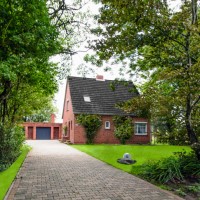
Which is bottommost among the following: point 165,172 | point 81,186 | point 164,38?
point 81,186

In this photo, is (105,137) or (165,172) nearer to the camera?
(165,172)

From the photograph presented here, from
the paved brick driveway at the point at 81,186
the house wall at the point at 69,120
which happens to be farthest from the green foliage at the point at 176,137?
the house wall at the point at 69,120

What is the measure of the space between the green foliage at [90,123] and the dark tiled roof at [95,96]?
26.3 inches

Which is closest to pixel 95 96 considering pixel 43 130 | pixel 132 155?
pixel 132 155

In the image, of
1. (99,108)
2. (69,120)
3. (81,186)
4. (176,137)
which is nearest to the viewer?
(81,186)

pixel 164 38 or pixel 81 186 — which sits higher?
pixel 164 38

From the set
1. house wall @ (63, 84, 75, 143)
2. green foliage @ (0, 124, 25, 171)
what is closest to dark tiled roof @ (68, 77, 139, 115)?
house wall @ (63, 84, 75, 143)

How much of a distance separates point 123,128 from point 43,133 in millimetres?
20131

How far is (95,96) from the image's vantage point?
1097 inches

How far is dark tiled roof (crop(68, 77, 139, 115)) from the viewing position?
1031 inches

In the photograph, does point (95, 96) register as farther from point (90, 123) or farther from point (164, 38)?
point (164, 38)

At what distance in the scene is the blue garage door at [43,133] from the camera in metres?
41.5

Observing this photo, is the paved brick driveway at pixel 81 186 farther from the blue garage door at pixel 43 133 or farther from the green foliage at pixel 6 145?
the blue garage door at pixel 43 133

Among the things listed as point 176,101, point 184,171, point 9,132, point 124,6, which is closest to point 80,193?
point 184,171
